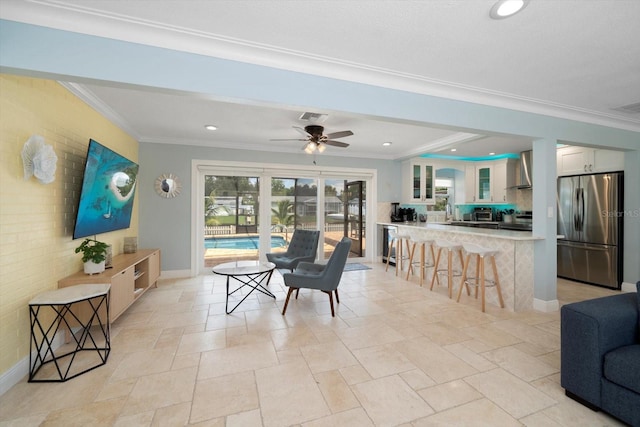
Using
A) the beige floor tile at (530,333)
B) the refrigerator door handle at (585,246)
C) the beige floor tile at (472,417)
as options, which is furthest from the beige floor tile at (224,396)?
the refrigerator door handle at (585,246)

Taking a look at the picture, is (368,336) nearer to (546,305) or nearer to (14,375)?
(546,305)

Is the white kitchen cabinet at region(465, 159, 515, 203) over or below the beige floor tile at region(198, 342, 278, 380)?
over

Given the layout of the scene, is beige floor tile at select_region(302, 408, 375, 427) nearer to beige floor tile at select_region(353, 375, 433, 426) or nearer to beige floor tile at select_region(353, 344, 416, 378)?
beige floor tile at select_region(353, 375, 433, 426)

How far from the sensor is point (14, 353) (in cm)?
210

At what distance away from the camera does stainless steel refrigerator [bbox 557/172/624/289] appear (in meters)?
4.24

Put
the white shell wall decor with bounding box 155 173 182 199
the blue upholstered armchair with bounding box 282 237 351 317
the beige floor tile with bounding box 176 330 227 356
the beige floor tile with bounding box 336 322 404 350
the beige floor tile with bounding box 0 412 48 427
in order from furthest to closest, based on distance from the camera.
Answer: the white shell wall decor with bounding box 155 173 182 199 < the blue upholstered armchair with bounding box 282 237 351 317 < the beige floor tile with bounding box 336 322 404 350 < the beige floor tile with bounding box 176 330 227 356 < the beige floor tile with bounding box 0 412 48 427

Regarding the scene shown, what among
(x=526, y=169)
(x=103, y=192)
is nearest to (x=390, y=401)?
(x=103, y=192)

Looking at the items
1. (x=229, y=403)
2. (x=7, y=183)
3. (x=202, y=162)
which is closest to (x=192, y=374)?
(x=229, y=403)

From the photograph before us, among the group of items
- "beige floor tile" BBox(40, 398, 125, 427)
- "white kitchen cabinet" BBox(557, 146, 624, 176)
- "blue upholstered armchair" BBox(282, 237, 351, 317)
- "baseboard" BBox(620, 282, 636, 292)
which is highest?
"white kitchen cabinet" BBox(557, 146, 624, 176)

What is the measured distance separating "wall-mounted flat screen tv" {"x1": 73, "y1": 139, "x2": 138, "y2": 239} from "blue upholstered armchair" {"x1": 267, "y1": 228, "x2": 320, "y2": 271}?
220 cm

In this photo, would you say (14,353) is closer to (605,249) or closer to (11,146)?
(11,146)

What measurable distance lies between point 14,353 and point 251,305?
211 centimetres

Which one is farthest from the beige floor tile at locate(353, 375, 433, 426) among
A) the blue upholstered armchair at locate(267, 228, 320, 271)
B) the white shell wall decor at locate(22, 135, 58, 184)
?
the white shell wall decor at locate(22, 135, 58, 184)

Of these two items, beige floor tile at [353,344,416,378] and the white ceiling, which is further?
beige floor tile at [353,344,416,378]
